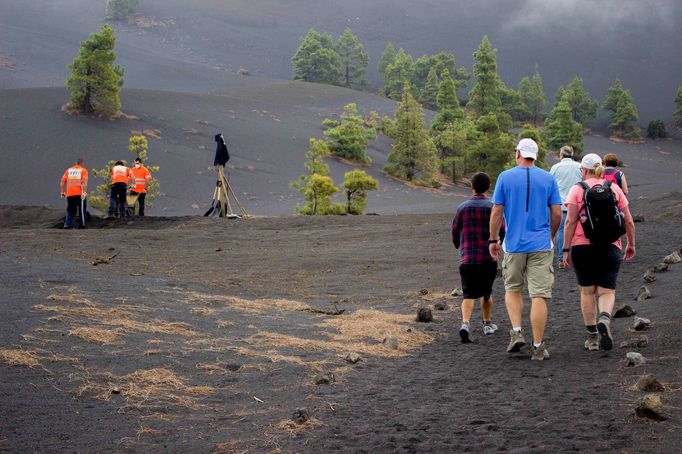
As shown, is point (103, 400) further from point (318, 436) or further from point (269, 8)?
point (269, 8)

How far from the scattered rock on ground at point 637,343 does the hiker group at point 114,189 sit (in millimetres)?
16920

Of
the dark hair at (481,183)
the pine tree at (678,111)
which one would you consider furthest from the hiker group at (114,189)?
the pine tree at (678,111)

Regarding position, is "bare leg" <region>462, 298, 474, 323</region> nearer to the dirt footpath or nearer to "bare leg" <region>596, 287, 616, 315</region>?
the dirt footpath

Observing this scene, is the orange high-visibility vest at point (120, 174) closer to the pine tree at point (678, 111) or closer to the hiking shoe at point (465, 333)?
the hiking shoe at point (465, 333)

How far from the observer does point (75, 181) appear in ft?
72.6

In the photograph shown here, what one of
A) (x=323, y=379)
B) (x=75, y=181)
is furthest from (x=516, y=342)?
(x=75, y=181)

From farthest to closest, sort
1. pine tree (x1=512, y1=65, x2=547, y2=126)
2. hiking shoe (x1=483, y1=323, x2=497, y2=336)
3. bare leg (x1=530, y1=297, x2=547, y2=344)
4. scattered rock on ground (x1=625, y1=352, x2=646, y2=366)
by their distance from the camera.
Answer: pine tree (x1=512, y1=65, x2=547, y2=126) < hiking shoe (x1=483, y1=323, x2=497, y2=336) < bare leg (x1=530, y1=297, x2=547, y2=344) < scattered rock on ground (x1=625, y1=352, x2=646, y2=366)

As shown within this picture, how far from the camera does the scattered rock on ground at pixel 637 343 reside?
804 cm

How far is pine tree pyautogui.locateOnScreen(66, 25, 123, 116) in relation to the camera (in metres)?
50.7

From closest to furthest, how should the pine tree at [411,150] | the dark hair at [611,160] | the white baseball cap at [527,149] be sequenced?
1. the white baseball cap at [527,149]
2. the dark hair at [611,160]
3. the pine tree at [411,150]

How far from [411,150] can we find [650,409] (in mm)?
50874

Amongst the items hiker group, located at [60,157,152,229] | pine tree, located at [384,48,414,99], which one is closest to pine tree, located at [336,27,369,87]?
pine tree, located at [384,48,414,99]

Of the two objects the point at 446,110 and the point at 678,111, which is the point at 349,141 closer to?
the point at 446,110

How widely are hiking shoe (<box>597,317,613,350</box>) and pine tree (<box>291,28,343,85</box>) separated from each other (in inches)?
4035
